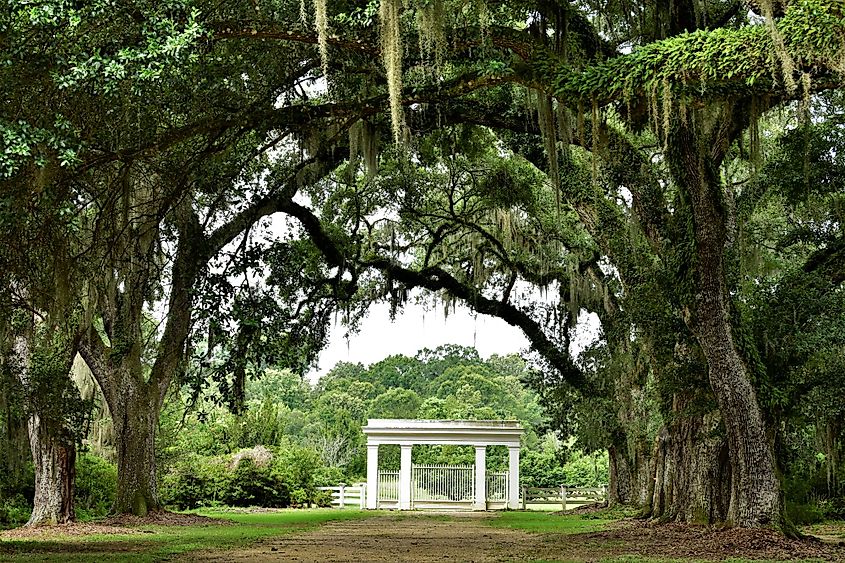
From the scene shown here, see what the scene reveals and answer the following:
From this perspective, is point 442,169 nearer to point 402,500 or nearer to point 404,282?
point 404,282

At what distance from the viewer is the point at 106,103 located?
903 cm

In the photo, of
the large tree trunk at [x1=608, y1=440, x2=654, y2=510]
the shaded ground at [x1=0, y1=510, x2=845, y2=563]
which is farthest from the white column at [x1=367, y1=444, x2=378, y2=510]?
the shaded ground at [x1=0, y1=510, x2=845, y2=563]

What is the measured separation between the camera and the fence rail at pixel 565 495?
30.4 metres

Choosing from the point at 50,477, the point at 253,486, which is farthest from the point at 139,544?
the point at 253,486

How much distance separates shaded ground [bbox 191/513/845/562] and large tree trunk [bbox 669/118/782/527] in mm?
465

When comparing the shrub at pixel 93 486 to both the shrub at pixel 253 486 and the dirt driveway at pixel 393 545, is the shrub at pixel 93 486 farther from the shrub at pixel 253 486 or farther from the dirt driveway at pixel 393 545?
the shrub at pixel 253 486

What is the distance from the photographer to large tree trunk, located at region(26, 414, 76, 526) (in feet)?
47.4

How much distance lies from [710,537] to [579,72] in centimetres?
597

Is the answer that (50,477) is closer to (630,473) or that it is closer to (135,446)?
(135,446)

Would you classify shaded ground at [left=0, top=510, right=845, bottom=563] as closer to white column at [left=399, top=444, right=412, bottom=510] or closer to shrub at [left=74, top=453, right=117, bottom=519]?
shrub at [left=74, top=453, right=117, bottom=519]

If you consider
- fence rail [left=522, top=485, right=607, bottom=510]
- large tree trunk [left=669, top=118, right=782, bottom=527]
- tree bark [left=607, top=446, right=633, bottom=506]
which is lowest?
fence rail [left=522, top=485, right=607, bottom=510]

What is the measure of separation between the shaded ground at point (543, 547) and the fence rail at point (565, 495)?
15.0 m

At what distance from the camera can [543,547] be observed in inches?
472

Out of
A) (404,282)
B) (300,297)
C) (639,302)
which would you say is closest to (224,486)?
(404,282)
